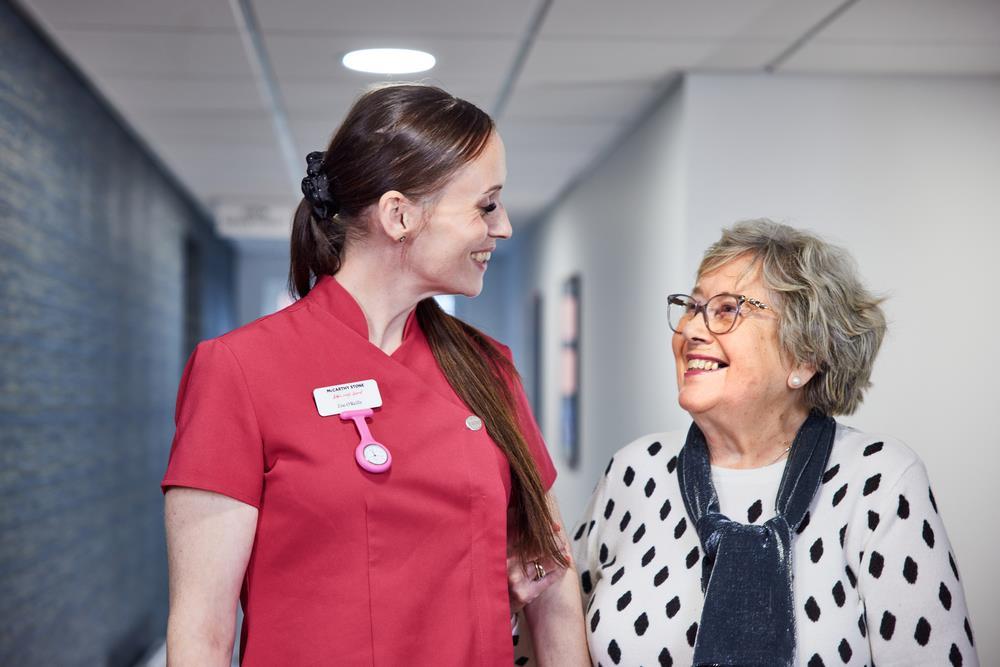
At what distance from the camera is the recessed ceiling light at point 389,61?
3836mm

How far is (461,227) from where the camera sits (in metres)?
1.67

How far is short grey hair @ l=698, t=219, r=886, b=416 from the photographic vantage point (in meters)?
1.97

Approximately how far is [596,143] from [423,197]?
156 inches

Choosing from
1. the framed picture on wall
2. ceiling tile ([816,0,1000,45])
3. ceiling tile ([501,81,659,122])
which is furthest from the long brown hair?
the framed picture on wall

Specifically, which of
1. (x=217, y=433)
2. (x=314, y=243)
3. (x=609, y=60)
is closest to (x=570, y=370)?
(x=609, y=60)

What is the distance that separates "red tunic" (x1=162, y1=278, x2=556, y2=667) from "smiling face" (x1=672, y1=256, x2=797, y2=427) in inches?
19.0

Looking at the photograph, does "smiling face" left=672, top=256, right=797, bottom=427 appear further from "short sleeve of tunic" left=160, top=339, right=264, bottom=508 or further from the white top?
"short sleeve of tunic" left=160, top=339, right=264, bottom=508

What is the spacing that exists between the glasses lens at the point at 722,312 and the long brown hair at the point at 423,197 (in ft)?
1.34

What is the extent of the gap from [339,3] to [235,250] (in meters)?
8.09

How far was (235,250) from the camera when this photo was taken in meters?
11.0

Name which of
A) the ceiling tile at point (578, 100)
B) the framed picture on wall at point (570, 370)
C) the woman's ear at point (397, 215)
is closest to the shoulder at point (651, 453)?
the woman's ear at point (397, 215)

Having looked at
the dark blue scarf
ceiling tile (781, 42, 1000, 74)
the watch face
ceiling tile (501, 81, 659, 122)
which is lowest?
the dark blue scarf

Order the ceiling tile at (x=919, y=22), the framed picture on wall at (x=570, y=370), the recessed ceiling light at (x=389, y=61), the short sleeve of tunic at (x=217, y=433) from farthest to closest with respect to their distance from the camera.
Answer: the framed picture on wall at (x=570, y=370), the recessed ceiling light at (x=389, y=61), the ceiling tile at (x=919, y=22), the short sleeve of tunic at (x=217, y=433)

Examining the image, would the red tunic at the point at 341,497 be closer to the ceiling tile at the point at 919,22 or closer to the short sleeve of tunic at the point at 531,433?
the short sleeve of tunic at the point at 531,433
